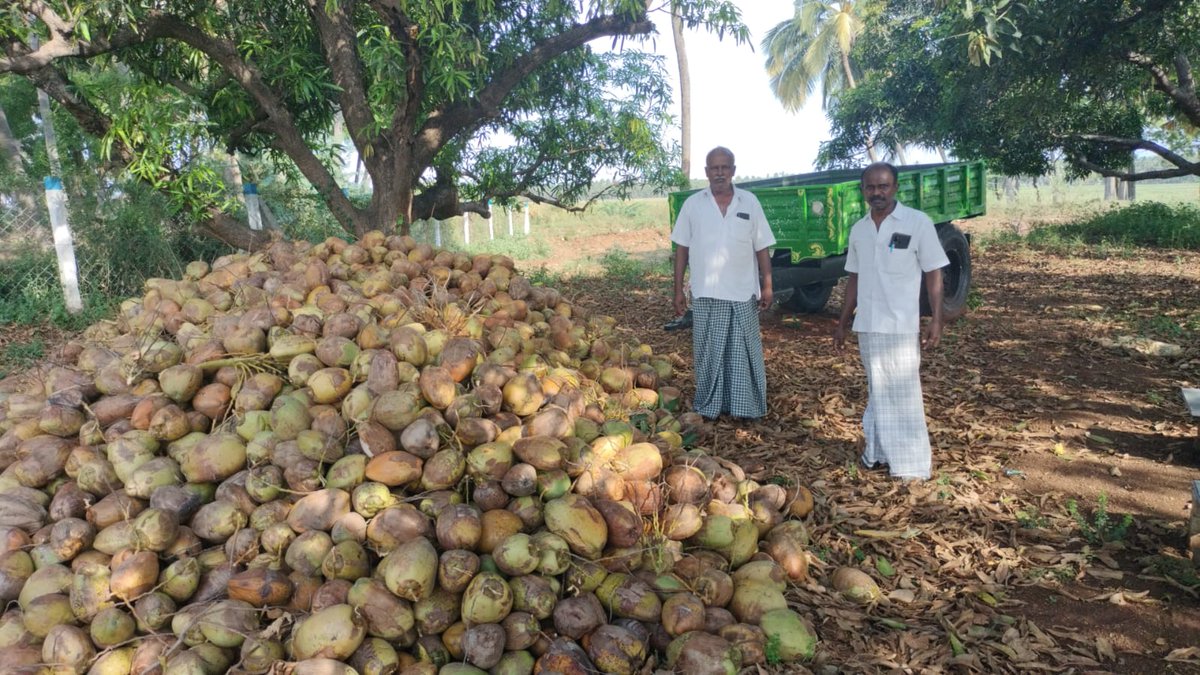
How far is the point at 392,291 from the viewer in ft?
13.2

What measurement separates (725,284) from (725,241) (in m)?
0.27

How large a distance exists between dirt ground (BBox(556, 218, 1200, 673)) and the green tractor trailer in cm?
68

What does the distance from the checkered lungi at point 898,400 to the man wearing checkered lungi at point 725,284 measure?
926 mm

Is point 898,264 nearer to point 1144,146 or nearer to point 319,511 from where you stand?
point 319,511

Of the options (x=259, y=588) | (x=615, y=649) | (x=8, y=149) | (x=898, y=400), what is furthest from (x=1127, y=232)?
(x=8, y=149)

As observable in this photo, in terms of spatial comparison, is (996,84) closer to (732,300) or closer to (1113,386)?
(1113,386)

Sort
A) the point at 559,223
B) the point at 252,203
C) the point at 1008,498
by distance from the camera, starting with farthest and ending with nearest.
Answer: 1. the point at 559,223
2. the point at 252,203
3. the point at 1008,498

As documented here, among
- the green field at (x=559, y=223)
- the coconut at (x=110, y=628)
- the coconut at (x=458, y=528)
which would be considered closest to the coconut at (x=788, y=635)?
the coconut at (x=458, y=528)

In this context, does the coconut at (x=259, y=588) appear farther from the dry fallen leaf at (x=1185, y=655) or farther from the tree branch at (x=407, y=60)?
the tree branch at (x=407, y=60)

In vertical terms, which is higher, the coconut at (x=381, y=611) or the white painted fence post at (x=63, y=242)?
the white painted fence post at (x=63, y=242)

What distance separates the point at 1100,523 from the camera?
3.51 meters

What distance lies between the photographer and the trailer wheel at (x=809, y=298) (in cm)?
882

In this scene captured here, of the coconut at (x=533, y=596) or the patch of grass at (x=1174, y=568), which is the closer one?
the coconut at (x=533, y=596)

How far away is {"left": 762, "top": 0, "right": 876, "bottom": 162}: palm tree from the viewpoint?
24.9 meters
